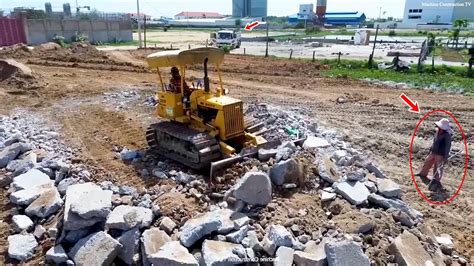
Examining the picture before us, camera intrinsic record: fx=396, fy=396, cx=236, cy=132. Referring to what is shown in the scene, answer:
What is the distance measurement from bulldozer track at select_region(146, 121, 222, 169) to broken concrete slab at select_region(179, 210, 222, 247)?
178 cm

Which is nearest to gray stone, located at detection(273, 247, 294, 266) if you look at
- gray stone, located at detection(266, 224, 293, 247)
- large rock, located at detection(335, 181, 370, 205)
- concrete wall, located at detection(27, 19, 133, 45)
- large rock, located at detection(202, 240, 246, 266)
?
gray stone, located at detection(266, 224, 293, 247)

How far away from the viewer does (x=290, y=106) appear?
40.5 feet

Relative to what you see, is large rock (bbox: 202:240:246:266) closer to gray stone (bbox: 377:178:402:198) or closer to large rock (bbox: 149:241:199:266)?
large rock (bbox: 149:241:199:266)

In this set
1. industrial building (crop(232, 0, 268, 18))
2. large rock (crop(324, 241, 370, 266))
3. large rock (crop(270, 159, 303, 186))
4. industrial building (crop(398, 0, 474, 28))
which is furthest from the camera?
→ industrial building (crop(232, 0, 268, 18))

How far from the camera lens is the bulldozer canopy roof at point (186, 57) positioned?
720 cm

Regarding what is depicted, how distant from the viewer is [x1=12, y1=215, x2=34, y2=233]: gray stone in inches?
236

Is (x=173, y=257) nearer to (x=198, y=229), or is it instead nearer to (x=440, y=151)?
(x=198, y=229)

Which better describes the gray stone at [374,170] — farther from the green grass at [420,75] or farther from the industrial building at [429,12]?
the industrial building at [429,12]

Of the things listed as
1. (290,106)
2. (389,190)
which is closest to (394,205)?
(389,190)

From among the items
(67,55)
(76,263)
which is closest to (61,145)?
(76,263)

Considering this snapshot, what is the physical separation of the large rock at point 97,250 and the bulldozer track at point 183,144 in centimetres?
229

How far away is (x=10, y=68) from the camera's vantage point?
15.8 meters

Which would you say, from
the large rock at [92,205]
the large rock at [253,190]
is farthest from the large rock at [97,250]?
the large rock at [253,190]

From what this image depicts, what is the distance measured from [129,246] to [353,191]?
345cm
